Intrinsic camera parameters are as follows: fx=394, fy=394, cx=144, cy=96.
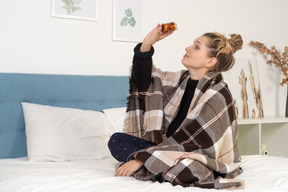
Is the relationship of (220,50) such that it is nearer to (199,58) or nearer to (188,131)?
(199,58)

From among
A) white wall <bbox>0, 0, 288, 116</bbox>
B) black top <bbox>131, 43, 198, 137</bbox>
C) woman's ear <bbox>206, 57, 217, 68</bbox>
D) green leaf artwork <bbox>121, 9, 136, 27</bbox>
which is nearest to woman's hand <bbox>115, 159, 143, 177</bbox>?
black top <bbox>131, 43, 198, 137</bbox>

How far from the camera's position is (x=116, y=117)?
104 inches

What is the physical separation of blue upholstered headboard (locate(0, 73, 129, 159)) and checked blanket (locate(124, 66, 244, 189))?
0.68m

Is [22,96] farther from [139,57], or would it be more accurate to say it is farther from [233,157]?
[233,157]

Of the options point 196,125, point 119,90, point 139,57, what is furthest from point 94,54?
point 196,125

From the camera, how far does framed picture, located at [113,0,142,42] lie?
298 centimetres

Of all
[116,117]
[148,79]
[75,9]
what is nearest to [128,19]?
[75,9]

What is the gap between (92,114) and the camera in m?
2.55

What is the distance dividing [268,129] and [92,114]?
1.94 metres

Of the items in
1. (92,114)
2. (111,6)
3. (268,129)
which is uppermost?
(111,6)

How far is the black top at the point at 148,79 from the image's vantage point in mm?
1974

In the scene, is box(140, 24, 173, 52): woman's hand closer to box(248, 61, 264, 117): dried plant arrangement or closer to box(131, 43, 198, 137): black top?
box(131, 43, 198, 137): black top

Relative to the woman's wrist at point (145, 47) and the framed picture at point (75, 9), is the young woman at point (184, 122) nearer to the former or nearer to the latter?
the woman's wrist at point (145, 47)

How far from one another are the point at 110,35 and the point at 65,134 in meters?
0.95
